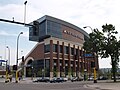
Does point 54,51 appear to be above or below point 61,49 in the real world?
below

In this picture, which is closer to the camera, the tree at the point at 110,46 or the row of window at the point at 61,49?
the tree at the point at 110,46

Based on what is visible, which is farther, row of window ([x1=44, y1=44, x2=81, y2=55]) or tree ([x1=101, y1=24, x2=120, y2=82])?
row of window ([x1=44, y1=44, x2=81, y2=55])

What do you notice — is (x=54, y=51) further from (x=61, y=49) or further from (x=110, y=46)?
(x=110, y=46)

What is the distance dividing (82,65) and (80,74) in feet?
21.8

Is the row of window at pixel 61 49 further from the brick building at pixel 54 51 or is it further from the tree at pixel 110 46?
the tree at pixel 110 46

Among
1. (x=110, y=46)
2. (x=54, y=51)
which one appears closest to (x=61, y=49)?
(x=54, y=51)

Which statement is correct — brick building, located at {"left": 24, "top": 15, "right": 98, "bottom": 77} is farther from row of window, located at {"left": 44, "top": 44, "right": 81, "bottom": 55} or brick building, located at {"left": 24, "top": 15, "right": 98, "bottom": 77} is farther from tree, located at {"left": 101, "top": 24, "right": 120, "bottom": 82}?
tree, located at {"left": 101, "top": 24, "right": 120, "bottom": 82}

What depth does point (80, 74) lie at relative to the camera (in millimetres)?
126875

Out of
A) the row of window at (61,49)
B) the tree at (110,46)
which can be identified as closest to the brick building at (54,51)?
the row of window at (61,49)

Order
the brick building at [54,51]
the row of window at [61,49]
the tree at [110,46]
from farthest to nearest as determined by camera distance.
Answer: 1. the row of window at [61,49]
2. the brick building at [54,51]
3. the tree at [110,46]

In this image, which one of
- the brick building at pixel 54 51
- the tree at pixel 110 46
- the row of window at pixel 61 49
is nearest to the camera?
the tree at pixel 110 46

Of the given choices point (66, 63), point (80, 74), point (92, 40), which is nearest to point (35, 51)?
point (66, 63)

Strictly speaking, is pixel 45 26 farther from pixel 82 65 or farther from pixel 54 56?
pixel 82 65

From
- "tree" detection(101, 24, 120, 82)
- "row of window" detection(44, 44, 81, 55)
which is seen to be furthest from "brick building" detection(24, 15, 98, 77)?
"tree" detection(101, 24, 120, 82)
